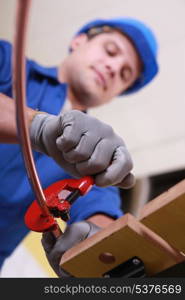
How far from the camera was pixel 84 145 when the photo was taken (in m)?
0.48

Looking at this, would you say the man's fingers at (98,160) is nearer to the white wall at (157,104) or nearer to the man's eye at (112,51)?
the man's eye at (112,51)

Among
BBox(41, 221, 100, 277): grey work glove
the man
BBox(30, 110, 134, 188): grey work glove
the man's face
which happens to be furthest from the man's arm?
the man's face

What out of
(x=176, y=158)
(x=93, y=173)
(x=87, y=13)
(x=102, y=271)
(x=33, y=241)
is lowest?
(x=33, y=241)

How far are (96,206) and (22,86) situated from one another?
1.74ft

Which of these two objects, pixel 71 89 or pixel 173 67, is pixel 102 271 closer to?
pixel 71 89

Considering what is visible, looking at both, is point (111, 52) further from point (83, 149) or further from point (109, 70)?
point (83, 149)

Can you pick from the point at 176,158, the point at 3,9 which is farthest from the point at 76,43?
the point at 3,9

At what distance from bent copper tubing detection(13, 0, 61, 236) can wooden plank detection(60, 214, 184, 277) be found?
0.06 metres

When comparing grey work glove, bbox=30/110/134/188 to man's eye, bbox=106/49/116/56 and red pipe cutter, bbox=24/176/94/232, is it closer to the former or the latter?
red pipe cutter, bbox=24/176/94/232

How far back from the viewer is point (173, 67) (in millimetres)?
1420

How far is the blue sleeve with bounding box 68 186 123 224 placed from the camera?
2.71 feet

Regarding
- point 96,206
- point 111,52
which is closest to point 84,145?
point 96,206

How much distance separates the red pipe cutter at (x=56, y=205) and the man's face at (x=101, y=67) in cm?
63

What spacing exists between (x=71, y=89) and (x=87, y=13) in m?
0.64
